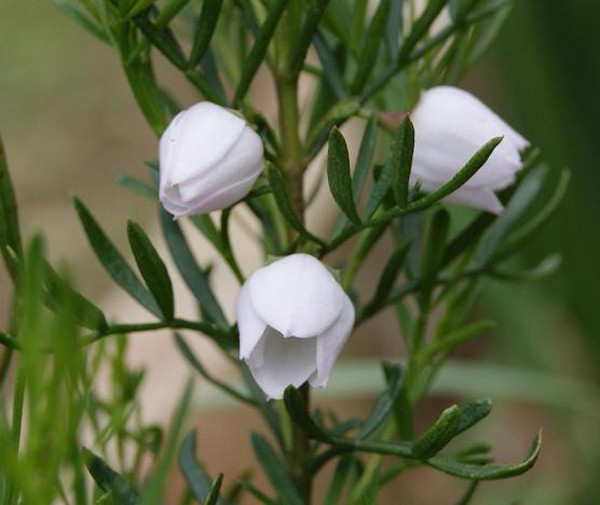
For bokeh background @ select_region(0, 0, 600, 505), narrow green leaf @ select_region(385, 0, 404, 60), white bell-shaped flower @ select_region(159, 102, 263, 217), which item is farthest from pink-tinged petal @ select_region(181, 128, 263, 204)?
bokeh background @ select_region(0, 0, 600, 505)

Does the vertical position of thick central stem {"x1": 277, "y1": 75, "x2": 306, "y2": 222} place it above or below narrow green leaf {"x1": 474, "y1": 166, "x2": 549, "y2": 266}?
above

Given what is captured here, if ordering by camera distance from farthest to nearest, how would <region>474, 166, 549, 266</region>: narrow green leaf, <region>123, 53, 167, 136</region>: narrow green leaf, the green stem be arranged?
<region>474, 166, 549, 266</region>: narrow green leaf
<region>123, 53, 167, 136</region>: narrow green leaf
the green stem

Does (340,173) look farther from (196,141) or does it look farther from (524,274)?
(524,274)

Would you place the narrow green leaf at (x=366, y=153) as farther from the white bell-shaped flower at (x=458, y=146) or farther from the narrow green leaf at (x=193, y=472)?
the narrow green leaf at (x=193, y=472)

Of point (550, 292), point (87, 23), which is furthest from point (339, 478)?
point (550, 292)

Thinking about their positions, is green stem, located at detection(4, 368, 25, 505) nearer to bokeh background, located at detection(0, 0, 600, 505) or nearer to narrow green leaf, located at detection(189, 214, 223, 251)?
narrow green leaf, located at detection(189, 214, 223, 251)

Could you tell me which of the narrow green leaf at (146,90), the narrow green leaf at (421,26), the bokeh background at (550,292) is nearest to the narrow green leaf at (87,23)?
the narrow green leaf at (146,90)
